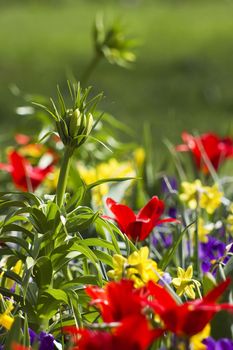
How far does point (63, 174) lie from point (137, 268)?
237mm

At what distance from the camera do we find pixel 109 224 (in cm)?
120

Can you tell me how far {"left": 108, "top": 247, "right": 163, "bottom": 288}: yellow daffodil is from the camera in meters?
1.00

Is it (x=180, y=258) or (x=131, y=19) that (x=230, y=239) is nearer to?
(x=180, y=258)

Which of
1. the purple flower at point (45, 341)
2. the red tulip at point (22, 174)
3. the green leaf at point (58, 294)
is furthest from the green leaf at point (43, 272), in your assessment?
the red tulip at point (22, 174)

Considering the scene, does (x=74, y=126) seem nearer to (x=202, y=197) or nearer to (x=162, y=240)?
(x=202, y=197)

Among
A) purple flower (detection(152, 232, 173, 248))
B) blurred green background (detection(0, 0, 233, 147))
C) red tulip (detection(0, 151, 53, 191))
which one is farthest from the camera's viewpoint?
blurred green background (detection(0, 0, 233, 147))

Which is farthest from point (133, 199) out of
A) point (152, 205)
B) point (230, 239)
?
point (152, 205)

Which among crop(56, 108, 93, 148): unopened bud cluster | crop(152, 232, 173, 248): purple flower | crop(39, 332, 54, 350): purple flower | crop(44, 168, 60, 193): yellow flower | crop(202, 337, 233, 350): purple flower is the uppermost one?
crop(56, 108, 93, 148): unopened bud cluster

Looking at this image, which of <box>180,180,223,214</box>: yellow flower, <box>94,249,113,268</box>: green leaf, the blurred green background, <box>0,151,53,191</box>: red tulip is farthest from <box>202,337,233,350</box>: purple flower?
the blurred green background

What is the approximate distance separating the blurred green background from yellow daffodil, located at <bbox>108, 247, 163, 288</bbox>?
376 centimetres

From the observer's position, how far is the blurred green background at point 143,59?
5.93 m

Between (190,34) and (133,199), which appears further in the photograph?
(190,34)

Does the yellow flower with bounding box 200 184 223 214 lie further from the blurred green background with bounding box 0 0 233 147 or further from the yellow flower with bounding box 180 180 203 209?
the blurred green background with bounding box 0 0 233 147

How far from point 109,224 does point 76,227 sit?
1.8 inches
